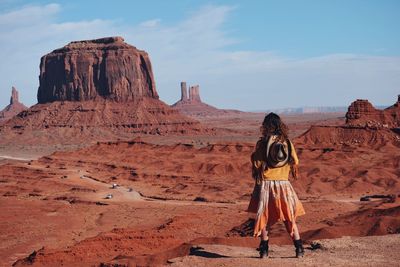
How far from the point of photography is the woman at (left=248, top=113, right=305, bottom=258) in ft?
31.3

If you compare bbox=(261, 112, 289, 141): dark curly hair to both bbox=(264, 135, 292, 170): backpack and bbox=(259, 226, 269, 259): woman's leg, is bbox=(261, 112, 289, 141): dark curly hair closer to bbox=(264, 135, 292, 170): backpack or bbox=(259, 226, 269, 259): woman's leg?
bbox=(264, 135, 292, 170): backpack

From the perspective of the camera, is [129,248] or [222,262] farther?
[129,248]

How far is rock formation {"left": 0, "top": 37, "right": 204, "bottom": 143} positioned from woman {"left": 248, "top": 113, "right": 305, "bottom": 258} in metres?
93.6

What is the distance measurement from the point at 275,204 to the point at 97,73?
10945 cm

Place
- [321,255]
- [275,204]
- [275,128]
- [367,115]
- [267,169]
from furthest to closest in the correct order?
[367,115] < [321,255] < [275,128] < [267,169] < [275,204]

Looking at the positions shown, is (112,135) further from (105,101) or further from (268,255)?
(268,255)

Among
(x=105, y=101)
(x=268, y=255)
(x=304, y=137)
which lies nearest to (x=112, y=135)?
(x=105, y=101)

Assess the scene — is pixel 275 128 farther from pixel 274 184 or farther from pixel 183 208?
pixel 183 208

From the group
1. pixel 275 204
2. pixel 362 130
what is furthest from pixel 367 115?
pixel 275 204

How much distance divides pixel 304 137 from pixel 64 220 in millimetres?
38069

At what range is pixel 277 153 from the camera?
9.66 metres

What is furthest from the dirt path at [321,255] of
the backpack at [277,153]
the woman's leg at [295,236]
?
the backpack at [277,153]

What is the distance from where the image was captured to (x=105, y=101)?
114500 millimetres

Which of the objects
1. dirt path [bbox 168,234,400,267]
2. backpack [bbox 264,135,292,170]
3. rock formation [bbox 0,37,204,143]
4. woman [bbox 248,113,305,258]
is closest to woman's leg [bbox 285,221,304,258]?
woman [bbox 248,113,305,258]
